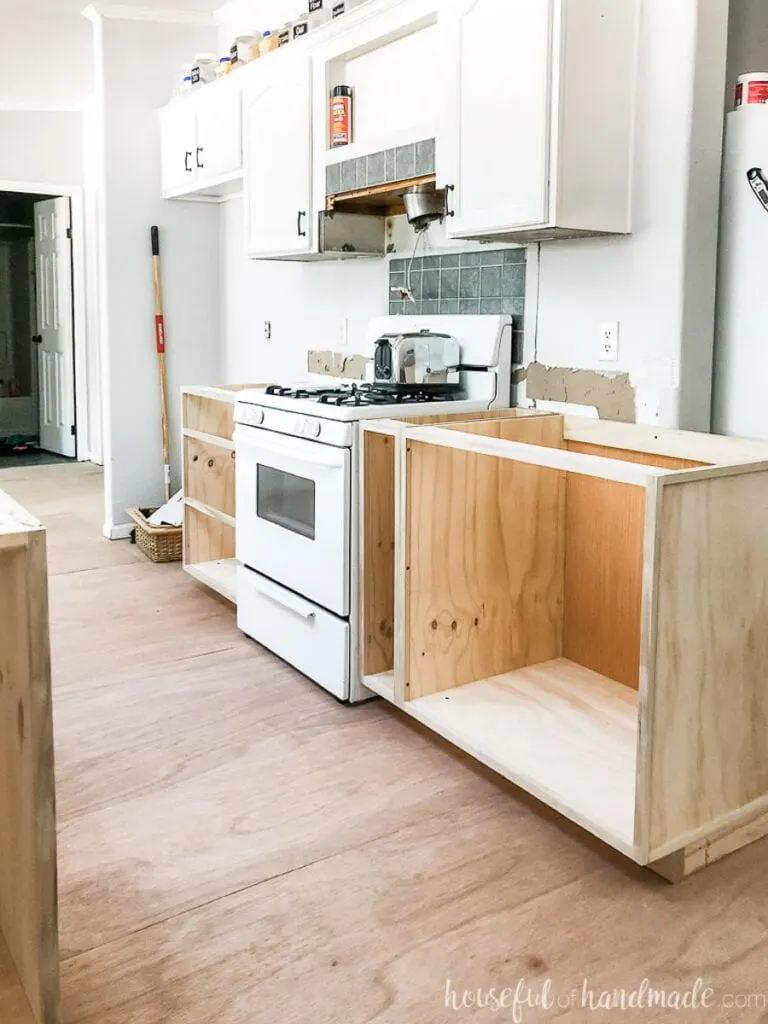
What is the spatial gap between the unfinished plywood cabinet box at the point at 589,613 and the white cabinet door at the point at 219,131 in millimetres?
1963

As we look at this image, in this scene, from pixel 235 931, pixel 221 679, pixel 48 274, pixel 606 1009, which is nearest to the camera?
pixel 606 1009

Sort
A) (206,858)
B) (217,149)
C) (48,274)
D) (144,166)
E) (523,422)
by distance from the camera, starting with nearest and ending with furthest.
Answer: (206,858) < (523,422) < (217,149) < (144,166) < (48,274)

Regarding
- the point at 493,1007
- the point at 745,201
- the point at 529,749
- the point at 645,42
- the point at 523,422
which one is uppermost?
the point at 645,42

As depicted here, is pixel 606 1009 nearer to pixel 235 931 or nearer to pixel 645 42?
pixel 235 931

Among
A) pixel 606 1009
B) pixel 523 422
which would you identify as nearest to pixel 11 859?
pixel 606 1009

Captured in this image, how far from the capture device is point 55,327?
24.9 feet

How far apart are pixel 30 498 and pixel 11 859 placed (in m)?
4.74

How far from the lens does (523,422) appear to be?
2725 millimetres

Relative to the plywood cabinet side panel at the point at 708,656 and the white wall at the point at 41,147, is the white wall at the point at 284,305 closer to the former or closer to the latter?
the plywood cabinet side panel at the point at 708,656

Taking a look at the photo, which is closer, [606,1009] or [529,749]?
[606,1009]

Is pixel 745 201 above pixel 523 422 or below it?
above

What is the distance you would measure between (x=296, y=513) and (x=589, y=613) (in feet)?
3.14

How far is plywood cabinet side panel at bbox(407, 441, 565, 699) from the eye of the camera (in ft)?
8.40

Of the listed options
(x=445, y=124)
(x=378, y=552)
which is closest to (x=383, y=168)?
(x=445, y=124)
